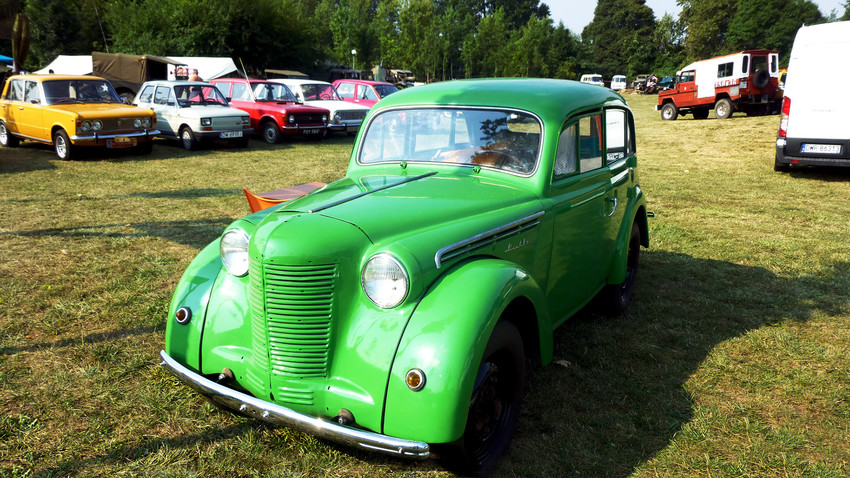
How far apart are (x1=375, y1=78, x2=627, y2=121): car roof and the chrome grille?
1.78 metres

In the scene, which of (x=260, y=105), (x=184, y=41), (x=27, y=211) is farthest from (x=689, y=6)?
(x=27, y=211)

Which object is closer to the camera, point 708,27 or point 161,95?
point 161,95

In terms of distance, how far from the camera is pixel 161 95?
48.4 ft

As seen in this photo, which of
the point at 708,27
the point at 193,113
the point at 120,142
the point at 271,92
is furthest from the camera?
the point at 708,27

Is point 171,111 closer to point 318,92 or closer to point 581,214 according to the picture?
point 318,92

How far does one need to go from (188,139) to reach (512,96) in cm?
1240

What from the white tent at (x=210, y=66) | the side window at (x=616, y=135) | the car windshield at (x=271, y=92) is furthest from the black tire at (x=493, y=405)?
the white tent at (x=210, y=66)

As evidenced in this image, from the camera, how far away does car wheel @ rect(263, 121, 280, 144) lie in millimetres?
16156

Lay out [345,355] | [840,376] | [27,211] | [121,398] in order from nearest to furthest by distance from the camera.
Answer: [345,355]
[121,398]
[840,376]
[27,211]

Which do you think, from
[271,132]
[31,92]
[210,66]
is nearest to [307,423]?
[31,92]

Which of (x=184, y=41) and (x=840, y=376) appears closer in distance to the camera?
(x=840, y=376)

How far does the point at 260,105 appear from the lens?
1645 centimetres

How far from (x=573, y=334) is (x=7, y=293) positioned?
469 cm

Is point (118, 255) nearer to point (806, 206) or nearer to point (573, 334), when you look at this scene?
point (573, 334)
